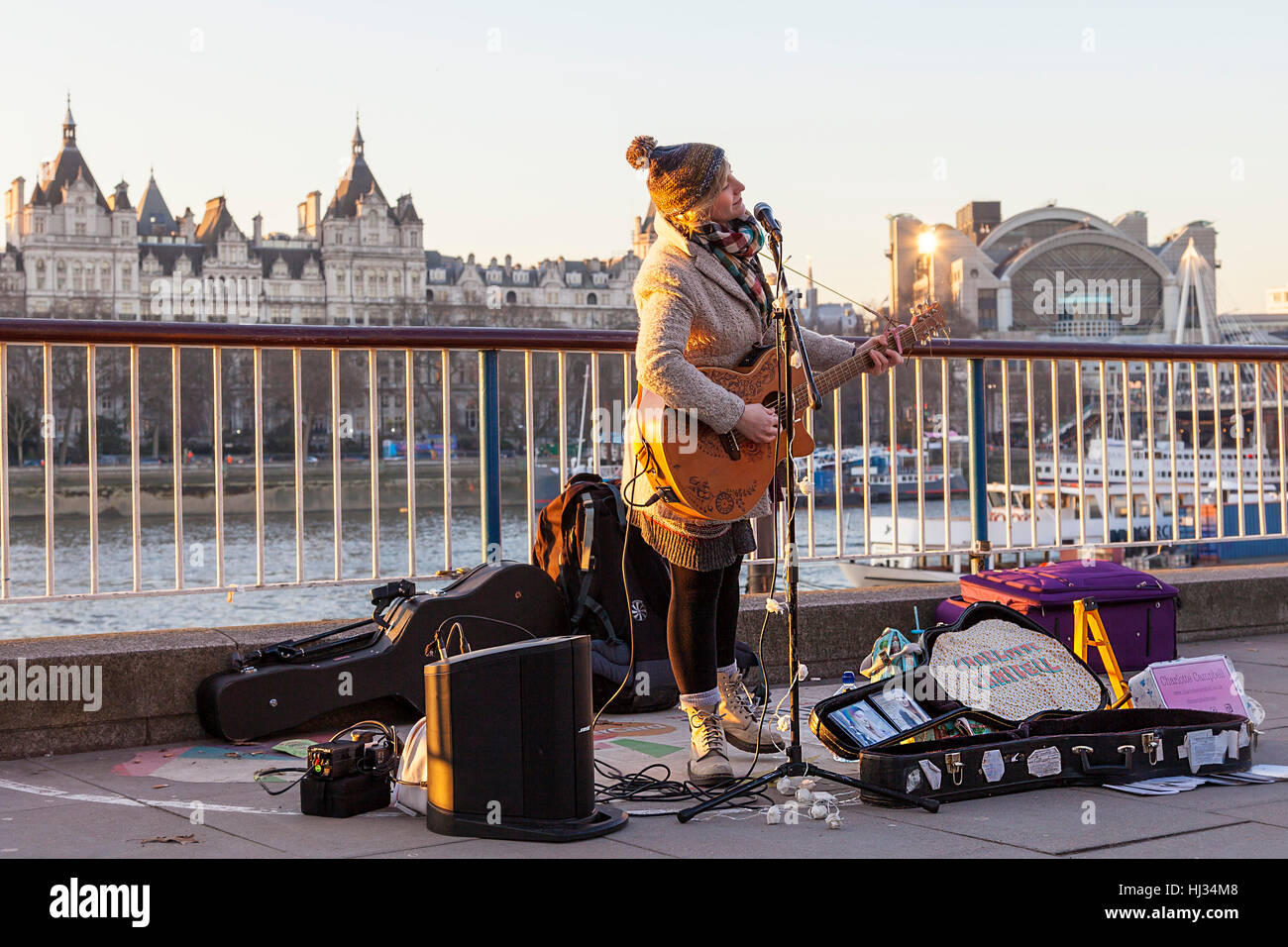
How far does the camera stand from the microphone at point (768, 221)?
362cm

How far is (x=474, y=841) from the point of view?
2996mm

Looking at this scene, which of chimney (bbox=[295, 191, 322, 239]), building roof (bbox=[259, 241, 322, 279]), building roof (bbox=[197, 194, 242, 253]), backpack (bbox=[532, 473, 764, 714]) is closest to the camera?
backpack (bbox=[532, 473, 764, 714])

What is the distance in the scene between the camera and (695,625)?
382 centimetres

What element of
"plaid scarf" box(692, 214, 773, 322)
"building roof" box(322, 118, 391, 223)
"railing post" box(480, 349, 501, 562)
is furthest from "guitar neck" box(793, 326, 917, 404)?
"building roof" box(322, 118, 391, 223)

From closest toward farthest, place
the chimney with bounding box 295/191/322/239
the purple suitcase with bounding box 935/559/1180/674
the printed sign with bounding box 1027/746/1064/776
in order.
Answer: the printed sign with bounding box 1027/746/1064/776
the purple suitcase with bounding box 935/559/1180/674
the chimney with bounding box 295/191/322/239

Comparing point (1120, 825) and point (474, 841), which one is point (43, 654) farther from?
point (1120, 825)

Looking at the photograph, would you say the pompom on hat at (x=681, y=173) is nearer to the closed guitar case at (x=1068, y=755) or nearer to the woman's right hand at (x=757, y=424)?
the woman's right hand at (x=757, y=424)

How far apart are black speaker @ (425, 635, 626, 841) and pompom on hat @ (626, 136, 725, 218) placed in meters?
1.32

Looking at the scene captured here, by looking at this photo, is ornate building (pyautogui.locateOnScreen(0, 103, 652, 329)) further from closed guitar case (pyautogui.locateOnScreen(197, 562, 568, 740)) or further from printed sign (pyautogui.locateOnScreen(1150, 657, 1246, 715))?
printed sign (pyautogui.locateOnScreen(1150, 657, 1246, 715))

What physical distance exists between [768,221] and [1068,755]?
5.22 feet

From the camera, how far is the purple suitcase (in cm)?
504

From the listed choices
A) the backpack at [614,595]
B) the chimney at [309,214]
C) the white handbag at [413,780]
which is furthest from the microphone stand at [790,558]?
the chimney at [309,214]

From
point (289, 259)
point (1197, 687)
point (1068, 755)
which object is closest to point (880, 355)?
point (1068, 755)

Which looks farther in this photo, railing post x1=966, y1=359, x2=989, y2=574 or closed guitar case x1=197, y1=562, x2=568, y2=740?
railing post x1=966, y1=359, x2=989, y2=574
